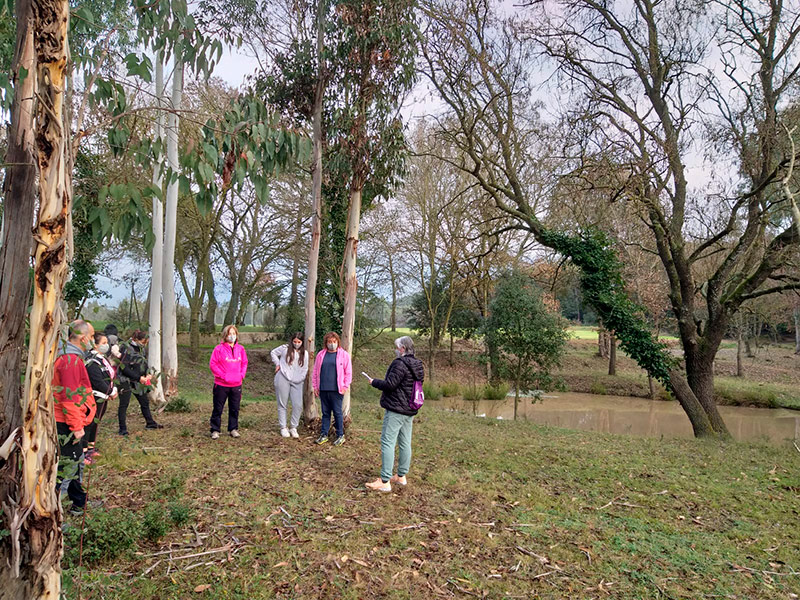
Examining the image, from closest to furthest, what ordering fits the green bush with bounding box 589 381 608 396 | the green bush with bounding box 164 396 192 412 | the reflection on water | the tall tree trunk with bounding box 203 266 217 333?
1. the green bush with bounding box 164 396 192 412
2. the reflection on water
3. the tall tree trunk with bounding box 203 266 217 333
4. the green bush with bounding box 589 381 608 396

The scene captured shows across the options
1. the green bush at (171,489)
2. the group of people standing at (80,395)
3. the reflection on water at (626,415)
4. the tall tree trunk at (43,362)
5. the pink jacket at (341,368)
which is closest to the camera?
the tall tree trunk at (43,362)

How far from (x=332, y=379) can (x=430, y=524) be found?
3.00 m

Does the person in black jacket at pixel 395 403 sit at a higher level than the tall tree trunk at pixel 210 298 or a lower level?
lower

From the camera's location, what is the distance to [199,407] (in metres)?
11.3

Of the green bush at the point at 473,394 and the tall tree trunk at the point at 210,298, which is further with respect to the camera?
the tall tree trunk at the point at 210,298

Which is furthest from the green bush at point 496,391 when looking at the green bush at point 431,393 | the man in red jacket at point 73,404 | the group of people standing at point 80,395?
the man in red jacket at point 73,404

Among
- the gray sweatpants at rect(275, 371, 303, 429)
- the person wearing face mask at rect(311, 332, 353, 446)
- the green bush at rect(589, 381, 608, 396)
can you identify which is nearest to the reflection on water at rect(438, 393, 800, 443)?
the green bush at rect(589, 381, 608, 396)

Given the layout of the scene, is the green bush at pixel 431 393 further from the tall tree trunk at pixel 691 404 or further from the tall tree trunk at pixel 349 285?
the tall tree trunk at pixel 349 285

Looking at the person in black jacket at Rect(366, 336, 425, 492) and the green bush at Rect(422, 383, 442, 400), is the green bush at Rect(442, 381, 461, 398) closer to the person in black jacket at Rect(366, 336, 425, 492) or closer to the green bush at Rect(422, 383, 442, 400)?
the green bush at Rect(422, 383, 442, 400)

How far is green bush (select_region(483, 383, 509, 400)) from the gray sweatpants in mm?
10804

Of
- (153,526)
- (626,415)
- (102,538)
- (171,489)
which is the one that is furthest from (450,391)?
(102,538)

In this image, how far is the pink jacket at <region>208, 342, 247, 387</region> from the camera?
7.61 meters

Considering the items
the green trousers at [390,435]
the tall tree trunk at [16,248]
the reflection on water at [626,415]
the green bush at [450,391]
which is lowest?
the reflection on water at [626,415]

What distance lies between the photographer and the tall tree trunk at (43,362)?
6.98 feet
